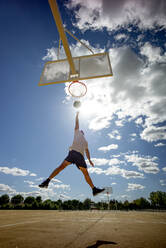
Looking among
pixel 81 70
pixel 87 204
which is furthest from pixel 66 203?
pixel 81 70

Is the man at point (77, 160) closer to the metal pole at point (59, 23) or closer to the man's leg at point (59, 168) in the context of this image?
the man's leg at point (59, 168)

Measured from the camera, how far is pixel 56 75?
8.60 m

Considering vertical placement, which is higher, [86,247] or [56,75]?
[56,75]

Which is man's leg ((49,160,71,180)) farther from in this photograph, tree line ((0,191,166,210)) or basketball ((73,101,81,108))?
tree line ((0,191,166,210))

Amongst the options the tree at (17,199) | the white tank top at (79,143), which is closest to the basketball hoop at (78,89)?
the white tank top at (79,143)

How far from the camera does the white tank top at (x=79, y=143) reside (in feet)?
15.2

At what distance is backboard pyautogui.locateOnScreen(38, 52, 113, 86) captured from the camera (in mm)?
8031

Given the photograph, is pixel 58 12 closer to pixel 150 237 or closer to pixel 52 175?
pixel 52 175

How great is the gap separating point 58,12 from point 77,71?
301 centimetres

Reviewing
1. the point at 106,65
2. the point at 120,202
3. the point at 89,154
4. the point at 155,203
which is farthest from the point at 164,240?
the point at 120,202

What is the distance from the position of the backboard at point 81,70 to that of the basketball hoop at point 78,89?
1.08 metres

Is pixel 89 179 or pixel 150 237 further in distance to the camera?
pixel 89 179

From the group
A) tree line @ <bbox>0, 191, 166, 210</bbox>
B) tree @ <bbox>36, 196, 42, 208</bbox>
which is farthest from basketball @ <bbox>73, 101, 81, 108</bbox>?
tree @ <bbox>36, 196, 42, 208</bbox>

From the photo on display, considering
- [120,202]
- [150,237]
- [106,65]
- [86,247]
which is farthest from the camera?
[120,202]
